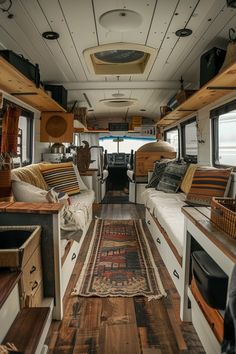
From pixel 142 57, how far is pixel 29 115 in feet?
6.09

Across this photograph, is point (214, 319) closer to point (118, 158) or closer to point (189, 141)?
point (189, 141)

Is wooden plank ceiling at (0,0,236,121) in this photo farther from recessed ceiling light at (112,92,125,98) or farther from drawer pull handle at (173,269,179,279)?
drawer pull handle at (173,269,179,279)

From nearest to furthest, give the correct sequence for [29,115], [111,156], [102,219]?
1. [29,115]
2. [102,219]
3. [111,156]

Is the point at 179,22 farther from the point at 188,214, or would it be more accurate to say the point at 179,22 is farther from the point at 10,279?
the point at 10,279

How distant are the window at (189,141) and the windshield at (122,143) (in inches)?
141

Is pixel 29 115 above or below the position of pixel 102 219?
above

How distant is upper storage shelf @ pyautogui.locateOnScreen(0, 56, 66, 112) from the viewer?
234 cm

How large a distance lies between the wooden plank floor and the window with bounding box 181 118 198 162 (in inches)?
131

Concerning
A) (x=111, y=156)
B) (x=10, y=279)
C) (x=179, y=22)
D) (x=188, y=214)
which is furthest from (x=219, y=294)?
(x=111, y=156)

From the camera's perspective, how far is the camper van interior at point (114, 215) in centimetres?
145

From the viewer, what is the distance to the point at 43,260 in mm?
1908

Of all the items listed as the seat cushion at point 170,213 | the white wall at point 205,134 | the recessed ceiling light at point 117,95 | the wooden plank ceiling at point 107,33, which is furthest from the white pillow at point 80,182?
the recessed ceiling light at point 117,95

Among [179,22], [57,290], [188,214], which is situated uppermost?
[179,22]

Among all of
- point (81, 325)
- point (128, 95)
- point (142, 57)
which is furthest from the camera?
point (128, 95)
